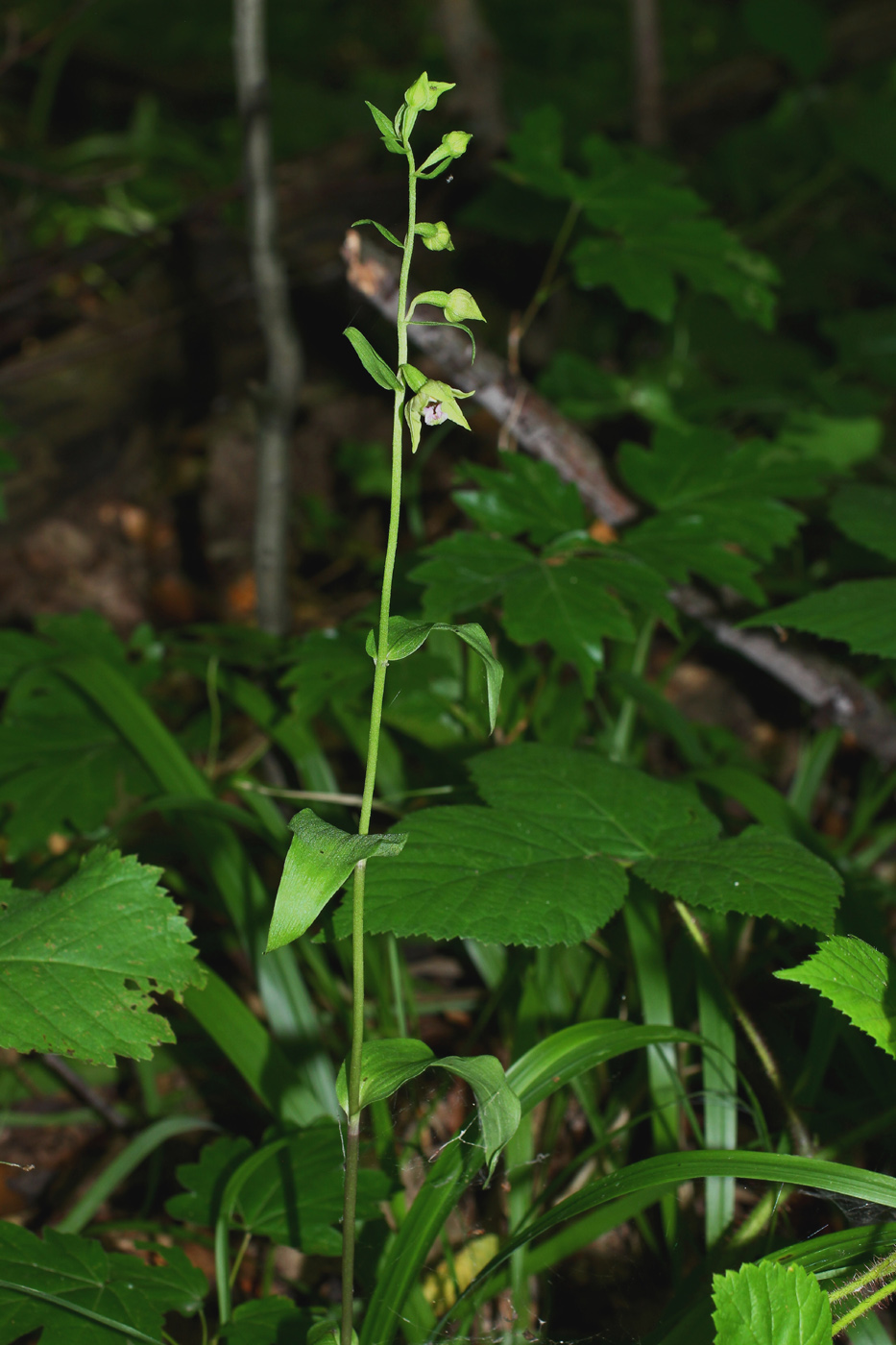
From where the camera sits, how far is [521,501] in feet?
5.73

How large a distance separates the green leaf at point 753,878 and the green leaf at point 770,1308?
1.05 feet

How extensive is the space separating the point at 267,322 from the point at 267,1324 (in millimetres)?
1630

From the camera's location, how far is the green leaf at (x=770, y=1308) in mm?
765

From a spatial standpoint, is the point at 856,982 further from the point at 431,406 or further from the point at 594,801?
the point at 431,406

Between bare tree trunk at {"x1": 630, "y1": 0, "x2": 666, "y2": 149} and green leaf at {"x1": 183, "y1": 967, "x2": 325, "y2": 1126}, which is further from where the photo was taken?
bare tree trunk at {"x1": 630, "y1": 0, "x2": 666, "y2": 149}

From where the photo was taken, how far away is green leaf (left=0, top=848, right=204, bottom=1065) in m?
0.97

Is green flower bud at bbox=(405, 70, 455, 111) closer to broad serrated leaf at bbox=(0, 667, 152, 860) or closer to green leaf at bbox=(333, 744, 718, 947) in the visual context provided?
green leaf at bbox=(333, 744, 718, 947)

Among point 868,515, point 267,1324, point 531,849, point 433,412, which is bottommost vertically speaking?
point 267,1324

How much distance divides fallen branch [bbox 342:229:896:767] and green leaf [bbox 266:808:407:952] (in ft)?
4.13

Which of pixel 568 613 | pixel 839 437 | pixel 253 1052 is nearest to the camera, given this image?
pixel 253 1052

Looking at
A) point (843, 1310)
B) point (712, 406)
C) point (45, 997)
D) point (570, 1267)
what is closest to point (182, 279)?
point (712, 406)

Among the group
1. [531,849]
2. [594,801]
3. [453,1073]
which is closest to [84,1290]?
[453,1073]

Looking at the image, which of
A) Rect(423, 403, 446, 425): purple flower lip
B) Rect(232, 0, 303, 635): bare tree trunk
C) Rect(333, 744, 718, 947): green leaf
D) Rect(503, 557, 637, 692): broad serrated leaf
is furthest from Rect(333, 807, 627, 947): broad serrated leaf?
Rect(232, 0, 303, 635): bare tree trunk

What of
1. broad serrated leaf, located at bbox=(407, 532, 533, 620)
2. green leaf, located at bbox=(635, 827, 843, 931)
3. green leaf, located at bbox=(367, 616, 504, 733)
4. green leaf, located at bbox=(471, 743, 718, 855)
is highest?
green leaf, located at bbox=(367, 616, 504, 733)
